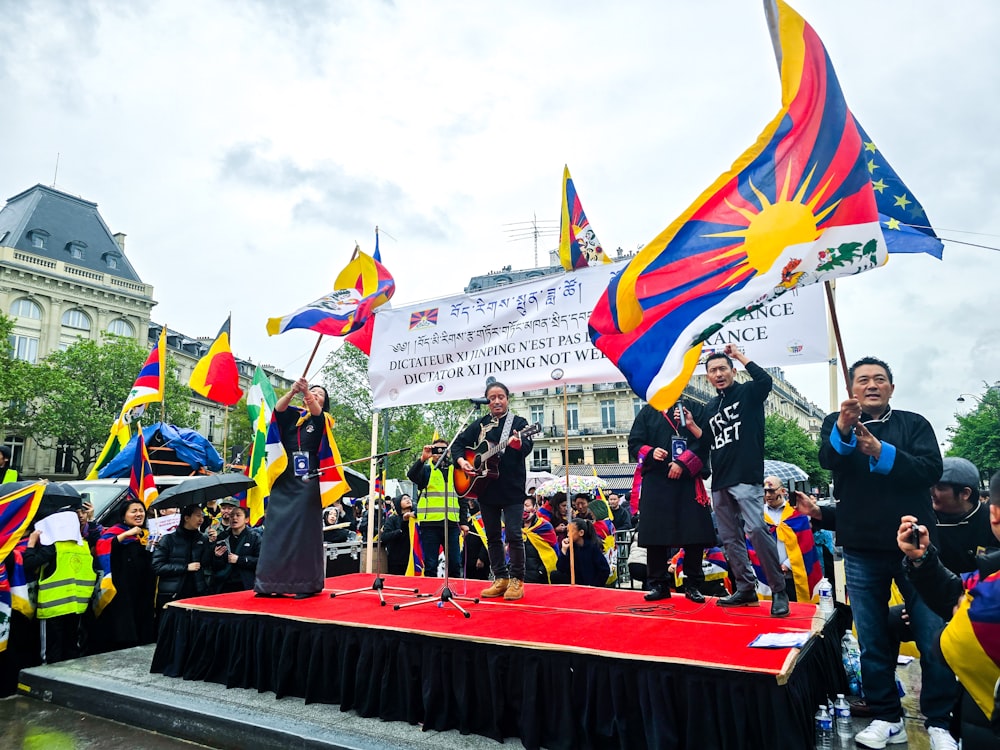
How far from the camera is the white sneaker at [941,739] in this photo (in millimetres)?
3158

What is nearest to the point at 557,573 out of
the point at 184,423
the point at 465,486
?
the point at 465,486

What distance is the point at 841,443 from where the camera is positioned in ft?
11.6

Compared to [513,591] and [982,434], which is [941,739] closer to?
[513,591]

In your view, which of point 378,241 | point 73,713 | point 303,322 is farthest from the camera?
point 378,241

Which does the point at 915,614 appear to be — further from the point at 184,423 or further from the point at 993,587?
the point at 184,423

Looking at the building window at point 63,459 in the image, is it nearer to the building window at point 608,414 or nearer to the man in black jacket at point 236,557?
the building window at point 608,414

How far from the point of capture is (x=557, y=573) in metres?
8.53

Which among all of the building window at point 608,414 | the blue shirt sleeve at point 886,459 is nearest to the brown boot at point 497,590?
the blue shirt sleeve at point 886,459

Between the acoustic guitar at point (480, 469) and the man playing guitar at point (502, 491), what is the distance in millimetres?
66

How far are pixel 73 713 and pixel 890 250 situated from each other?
7916mm

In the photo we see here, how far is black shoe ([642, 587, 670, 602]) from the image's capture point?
5.36 metres

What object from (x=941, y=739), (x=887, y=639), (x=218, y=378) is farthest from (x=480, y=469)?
(x=218, y=378)

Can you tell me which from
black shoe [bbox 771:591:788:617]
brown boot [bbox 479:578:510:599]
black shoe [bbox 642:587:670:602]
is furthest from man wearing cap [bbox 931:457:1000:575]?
brown boot [bbox 479:578:510:599]

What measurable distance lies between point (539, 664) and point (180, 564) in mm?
4796
